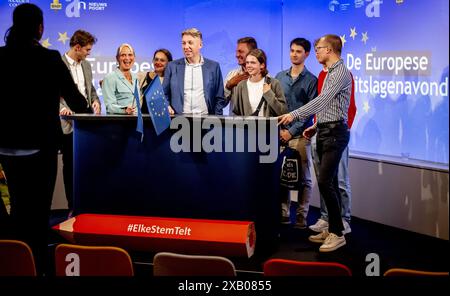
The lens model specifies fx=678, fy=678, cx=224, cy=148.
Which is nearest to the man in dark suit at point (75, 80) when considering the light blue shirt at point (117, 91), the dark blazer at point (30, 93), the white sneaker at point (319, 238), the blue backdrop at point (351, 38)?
the light blue shirt at point (117, 91)

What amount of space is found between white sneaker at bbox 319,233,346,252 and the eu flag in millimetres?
1529

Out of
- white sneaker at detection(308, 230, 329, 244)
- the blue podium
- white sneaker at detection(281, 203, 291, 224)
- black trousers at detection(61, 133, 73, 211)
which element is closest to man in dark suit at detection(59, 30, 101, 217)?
black trousers at detection(61, 133, 73, 211)

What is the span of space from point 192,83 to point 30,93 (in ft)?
7.82

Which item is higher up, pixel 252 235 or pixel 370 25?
pixel 370 25

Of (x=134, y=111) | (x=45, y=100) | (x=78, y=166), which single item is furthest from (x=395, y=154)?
(x=45, y=100)

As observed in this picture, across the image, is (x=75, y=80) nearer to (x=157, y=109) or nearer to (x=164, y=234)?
(x=157, y=109)

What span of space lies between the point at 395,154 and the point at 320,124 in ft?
4.60

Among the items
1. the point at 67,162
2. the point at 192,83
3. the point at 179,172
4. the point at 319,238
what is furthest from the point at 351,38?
the point at 67,162

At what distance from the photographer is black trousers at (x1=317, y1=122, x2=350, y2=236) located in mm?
5141

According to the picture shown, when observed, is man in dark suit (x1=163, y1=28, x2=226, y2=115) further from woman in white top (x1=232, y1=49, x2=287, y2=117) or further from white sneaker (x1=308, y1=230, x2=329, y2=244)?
white sneaker (x1=308, y1=230, x2=329, y2=244)

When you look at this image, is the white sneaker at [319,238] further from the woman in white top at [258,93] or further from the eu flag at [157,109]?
the eu flag at [157,109]

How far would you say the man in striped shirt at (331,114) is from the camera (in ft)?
16.8
